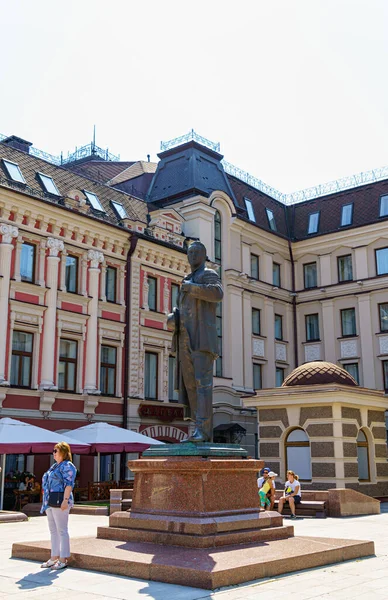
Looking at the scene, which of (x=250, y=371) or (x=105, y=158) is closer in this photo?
(x=250, y=371)

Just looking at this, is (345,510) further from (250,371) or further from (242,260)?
(242,260)

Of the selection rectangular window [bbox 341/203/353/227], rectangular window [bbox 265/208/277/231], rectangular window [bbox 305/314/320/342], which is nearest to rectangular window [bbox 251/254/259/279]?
rectangular window [bbox 265/208/277/231]

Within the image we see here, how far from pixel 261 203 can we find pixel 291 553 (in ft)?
103

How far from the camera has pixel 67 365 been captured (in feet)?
81.1

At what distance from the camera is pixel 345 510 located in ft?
57.6

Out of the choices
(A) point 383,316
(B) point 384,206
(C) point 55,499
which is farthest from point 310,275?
(C) point 55,499

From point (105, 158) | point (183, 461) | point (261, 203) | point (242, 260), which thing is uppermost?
point (105, 158)

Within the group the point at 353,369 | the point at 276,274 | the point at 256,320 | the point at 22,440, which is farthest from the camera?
the point at 276,274

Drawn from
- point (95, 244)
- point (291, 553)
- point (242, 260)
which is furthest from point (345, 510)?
point (242, 260)

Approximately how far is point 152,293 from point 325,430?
35.4 feet

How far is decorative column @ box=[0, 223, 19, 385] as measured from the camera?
22089 mm

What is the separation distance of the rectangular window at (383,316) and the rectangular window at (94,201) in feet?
50.8

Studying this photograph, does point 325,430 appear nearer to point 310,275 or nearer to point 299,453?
point 299,453

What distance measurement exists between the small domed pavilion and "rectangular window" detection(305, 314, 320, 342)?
14112mm
